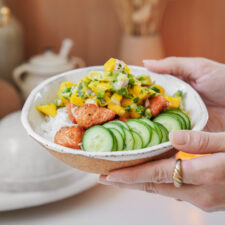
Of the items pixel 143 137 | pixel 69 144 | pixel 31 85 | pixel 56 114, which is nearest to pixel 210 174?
pixel 143 137

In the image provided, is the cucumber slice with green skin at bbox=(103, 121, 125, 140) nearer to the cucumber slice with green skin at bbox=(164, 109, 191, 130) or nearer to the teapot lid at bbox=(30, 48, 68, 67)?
the cucumber slice with green skin at bbox=(164, 109, 191, 130)

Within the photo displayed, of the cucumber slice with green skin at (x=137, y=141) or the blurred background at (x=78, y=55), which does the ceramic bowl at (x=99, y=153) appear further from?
the blurred background at (x=78, y=55)

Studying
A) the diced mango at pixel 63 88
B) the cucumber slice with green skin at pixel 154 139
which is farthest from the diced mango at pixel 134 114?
the diced mango at pixel 63 88

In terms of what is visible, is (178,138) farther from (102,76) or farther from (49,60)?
(49,60)

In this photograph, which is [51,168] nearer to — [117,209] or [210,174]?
[117,209]

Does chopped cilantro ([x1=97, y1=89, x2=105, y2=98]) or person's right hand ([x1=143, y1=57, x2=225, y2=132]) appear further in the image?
person's right hand ([x1=143, y1=57, x2=225, y2=132])

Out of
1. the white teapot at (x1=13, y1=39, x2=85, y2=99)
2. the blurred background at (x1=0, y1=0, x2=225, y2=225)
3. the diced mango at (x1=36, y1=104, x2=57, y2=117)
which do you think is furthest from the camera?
the white teapot at (x1=13, y1=39, x2=85, y2=99)

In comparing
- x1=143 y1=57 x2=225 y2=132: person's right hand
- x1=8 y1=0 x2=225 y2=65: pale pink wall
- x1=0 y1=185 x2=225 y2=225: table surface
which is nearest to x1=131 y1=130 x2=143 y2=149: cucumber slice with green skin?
x1=143 y1=57 x2=225 y2=132: person's right hand
